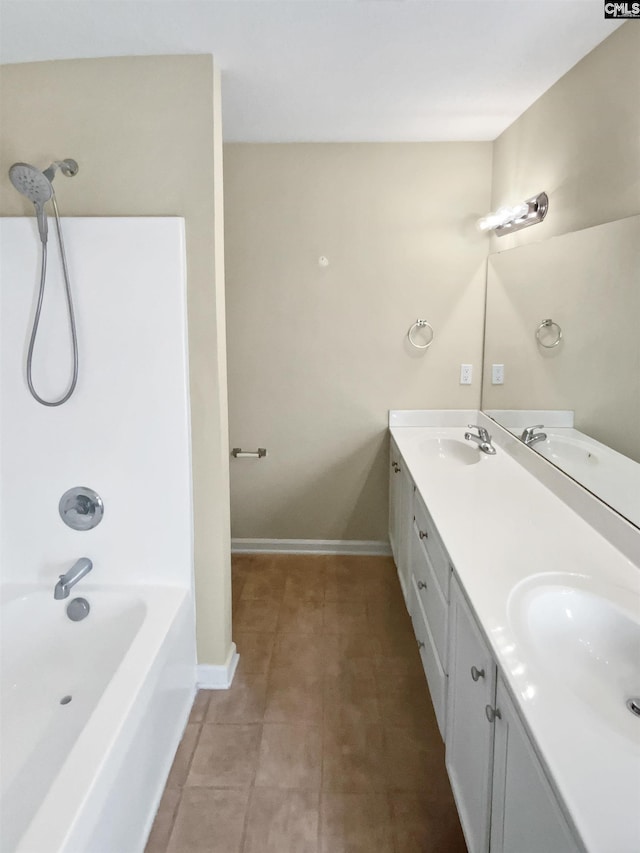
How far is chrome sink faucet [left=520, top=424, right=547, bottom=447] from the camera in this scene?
7.56 feet

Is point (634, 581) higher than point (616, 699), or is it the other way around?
point (634, 581)

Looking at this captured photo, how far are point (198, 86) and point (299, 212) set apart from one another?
1.17 m

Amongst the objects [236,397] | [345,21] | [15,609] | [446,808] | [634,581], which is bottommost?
[446,808]

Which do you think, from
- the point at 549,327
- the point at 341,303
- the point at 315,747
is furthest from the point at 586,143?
the point at 315,747

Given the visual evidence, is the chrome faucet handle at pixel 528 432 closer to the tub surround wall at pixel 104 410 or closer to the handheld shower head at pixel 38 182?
the tub surround wall at pixel 104 410

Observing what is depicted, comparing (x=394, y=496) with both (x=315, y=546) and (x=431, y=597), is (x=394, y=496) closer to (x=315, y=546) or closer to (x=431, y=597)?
(x=315, y=546)

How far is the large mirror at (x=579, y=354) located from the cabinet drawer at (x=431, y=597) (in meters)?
0.61

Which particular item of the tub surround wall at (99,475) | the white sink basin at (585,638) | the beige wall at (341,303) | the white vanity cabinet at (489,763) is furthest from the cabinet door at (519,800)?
the beige wall at (341,303)

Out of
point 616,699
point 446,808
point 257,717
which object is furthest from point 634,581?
point 257,717

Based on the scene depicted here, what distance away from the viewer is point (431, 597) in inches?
80.0

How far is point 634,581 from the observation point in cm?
148

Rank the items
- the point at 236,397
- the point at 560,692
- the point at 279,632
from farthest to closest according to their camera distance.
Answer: the point at 236,397 < the point at 279,632 < the point at 560,692

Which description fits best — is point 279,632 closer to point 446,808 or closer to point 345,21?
point 446,808

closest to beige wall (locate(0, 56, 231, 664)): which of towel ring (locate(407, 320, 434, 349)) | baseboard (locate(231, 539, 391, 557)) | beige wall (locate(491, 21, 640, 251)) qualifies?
beige wall (locate(491, 21, 640, 251))
